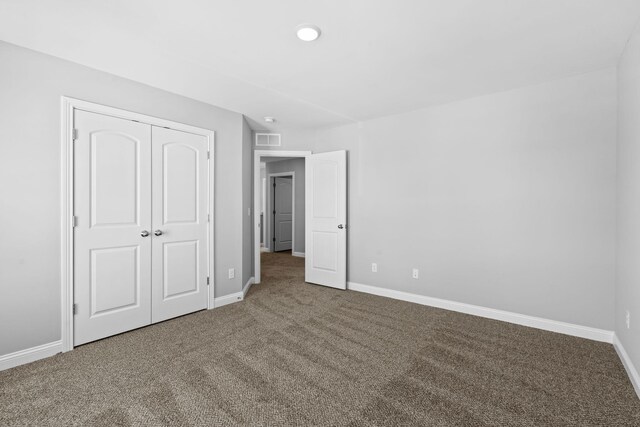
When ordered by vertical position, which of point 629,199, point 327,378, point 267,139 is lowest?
point 327,378

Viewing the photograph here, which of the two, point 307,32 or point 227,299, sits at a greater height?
point 307,32

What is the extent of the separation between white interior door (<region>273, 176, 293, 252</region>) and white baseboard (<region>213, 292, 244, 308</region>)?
4.38m

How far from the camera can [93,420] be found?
1716 mm

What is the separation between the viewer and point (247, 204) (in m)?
4.38

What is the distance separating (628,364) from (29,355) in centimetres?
466

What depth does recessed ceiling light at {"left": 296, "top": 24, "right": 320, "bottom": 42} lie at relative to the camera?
2.08m

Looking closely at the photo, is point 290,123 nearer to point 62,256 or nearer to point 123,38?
point 123,38

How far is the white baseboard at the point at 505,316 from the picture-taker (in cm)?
277

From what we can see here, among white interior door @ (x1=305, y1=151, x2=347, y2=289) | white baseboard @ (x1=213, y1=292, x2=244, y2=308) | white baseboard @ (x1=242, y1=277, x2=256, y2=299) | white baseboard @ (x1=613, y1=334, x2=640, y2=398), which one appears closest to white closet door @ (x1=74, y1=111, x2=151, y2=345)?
white baseboard @ (x1=213, y1=292, x2=244, y2=308)

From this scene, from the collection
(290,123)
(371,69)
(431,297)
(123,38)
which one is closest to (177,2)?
(123,38)

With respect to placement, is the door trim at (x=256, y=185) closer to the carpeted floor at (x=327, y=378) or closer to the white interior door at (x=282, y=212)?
the carpeted floor at (x=327, y=378)

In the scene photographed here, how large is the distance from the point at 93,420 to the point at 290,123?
379 centimetres

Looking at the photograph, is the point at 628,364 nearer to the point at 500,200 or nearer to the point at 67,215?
the point at 500,200

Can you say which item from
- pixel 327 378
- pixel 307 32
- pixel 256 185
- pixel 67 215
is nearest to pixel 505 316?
pixel 327 378
